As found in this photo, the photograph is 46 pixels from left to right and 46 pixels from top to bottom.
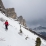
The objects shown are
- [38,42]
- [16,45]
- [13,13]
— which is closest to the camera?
[38,42]

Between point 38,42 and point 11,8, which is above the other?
point 11,8

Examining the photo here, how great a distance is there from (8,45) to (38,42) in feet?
Answer: 13.1

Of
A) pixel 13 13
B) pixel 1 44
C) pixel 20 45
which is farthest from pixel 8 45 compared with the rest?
pixel 13 13

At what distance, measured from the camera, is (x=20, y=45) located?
81.5 feet

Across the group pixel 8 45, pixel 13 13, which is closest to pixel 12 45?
pixel 8 45

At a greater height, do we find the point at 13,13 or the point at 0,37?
the point at 13,13

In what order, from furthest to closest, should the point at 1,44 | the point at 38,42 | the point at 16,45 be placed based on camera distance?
the point at 16,45 < the point at 1,44 < the point at 38,42

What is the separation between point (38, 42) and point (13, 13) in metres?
62.1

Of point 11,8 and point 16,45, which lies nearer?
point 16,45

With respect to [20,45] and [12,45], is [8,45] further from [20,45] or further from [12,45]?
[20,45]

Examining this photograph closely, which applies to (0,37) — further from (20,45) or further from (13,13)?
(13,13)

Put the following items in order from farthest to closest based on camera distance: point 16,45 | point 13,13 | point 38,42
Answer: point 13,13
point 16,45
point 38,42

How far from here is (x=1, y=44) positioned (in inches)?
867

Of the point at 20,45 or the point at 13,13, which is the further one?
the point at 13,13
